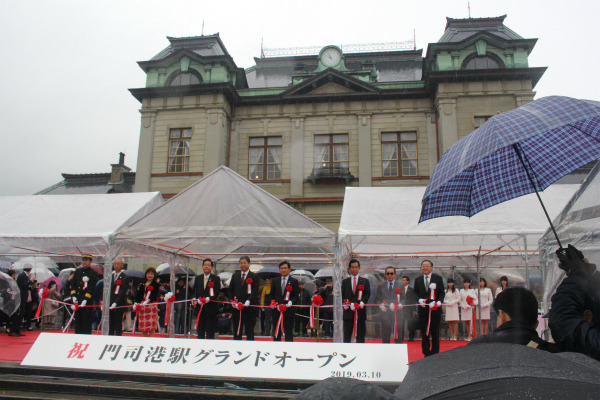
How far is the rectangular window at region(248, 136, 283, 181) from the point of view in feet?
68.0

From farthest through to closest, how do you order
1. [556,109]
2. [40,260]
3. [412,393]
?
[40,260]
[556,109]
[412,393]

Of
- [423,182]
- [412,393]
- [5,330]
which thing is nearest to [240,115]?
[423,182]

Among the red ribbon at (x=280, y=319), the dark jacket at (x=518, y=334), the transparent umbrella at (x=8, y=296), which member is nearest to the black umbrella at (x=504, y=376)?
the dark jacket at (x=518, y=334)

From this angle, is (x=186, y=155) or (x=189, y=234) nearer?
(x=189, y=234)

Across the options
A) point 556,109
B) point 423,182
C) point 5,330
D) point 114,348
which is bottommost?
point 5,330

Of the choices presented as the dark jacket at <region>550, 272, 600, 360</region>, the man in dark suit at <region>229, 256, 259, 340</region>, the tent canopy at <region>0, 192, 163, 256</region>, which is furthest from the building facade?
the dark jacket at <region>550, 272, 600, 360</region>

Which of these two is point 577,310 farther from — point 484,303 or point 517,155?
point 484,303

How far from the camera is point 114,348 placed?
570 cm

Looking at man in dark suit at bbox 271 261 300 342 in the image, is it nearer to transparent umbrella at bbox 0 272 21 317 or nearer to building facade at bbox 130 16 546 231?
transparent umbrella at bbox 0 272 21 317

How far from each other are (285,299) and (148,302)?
132 inches

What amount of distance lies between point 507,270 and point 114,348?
1172 centimetres

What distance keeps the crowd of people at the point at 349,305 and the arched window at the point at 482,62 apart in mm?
11361

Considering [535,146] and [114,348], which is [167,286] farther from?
[535,146]

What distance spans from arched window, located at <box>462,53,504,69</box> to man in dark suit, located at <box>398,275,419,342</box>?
12783 mm
